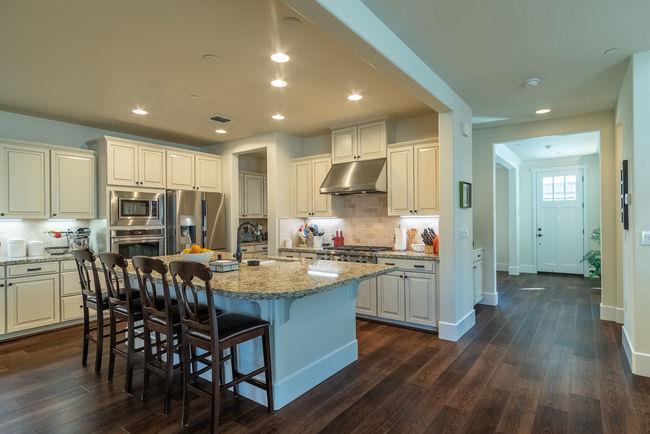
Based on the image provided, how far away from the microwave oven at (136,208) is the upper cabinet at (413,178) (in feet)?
10.7

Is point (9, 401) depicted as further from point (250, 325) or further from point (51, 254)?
point (51, 254)

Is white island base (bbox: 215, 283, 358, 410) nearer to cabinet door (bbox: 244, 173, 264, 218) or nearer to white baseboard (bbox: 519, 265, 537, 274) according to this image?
cabinet door (bbox: 244, 173, 264, 218)

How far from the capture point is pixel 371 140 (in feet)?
15.9

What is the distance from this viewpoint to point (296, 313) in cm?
264

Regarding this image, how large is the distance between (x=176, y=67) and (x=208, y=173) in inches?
113

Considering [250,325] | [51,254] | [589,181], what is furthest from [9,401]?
[589,181]

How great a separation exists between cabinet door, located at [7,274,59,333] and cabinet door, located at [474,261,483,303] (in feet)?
17.5

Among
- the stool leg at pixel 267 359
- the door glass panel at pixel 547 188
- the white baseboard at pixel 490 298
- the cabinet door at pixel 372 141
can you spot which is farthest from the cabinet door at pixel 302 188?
the door glass panel at pixel 547 188

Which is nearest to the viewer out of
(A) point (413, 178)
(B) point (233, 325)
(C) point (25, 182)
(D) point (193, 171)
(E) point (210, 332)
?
(E) point (210, 332)

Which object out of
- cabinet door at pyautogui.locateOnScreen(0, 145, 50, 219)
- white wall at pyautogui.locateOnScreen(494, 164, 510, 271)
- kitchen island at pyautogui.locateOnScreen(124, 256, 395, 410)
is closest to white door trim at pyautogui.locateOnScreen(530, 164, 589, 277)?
white wall at pyautogui.locateOnScreen(494, 164, 510, 271)

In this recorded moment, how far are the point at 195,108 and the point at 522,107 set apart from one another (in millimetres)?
3837

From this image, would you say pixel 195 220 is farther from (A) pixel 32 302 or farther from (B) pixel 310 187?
(A) pixel 32 302

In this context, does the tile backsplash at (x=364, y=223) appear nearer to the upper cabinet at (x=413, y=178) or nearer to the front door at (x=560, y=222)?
the upper cabinet at (x=413, y=178)

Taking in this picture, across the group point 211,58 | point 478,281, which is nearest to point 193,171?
point 211,58
